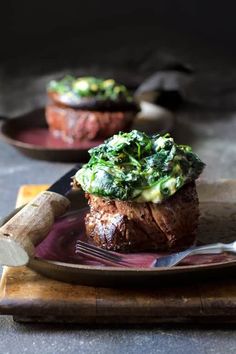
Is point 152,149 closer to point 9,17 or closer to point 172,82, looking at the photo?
point 172,82

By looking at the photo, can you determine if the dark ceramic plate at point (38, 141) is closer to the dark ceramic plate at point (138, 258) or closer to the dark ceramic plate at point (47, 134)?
the dark ceramic plate at point (47, 134)

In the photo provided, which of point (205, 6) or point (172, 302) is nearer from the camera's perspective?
point (172, 302)

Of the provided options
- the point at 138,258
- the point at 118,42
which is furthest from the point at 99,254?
the point at 118,42

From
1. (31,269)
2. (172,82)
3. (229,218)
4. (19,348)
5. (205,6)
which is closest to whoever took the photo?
(19,348)

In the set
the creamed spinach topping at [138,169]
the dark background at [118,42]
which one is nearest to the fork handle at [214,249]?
the creamed spinach topping at [138,169]

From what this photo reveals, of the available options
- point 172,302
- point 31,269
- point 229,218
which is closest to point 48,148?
point 229,218

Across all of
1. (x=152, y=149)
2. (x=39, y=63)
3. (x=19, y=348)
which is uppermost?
(x=152, y=149)
